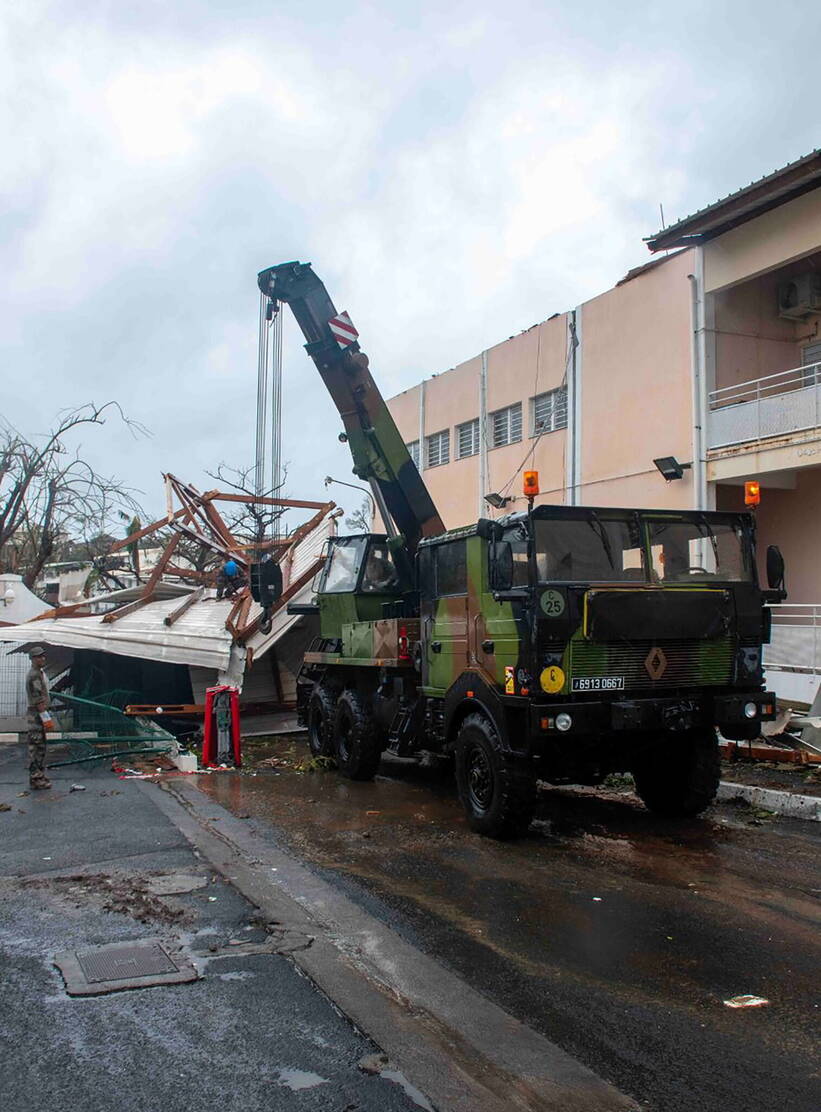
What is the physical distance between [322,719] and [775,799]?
6.13m

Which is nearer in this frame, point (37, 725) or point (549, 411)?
point (37, 725)

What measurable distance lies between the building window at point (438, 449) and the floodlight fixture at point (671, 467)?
804cm

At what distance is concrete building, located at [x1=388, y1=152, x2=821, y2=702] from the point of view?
596 inches

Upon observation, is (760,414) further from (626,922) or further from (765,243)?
(626,922)

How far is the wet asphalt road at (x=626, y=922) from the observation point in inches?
159

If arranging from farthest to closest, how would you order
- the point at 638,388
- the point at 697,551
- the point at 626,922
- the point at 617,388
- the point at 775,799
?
the point at 617,388 → the point at 638,388 → the point at 775,799 → the point at 697,551 → the point at 626,922

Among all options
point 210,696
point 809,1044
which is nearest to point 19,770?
point 210,696

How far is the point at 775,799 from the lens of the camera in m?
9.18

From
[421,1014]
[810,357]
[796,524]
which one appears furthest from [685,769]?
[810,357]

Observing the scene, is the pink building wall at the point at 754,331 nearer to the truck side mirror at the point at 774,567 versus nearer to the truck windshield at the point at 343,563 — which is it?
the truck windshield at the point at 343,563

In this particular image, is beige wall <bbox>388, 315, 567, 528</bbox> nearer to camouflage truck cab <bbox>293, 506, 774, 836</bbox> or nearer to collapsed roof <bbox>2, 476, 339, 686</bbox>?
collapsed roof <bbox>2, 476, 339, 686</bbox>

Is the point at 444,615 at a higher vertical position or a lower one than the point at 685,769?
higher

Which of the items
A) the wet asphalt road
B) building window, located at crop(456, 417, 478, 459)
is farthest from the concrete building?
the wet asphalt road

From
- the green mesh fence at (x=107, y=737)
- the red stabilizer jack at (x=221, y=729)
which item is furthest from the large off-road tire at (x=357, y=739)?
the green mesh fence at (x=107, y=737)
